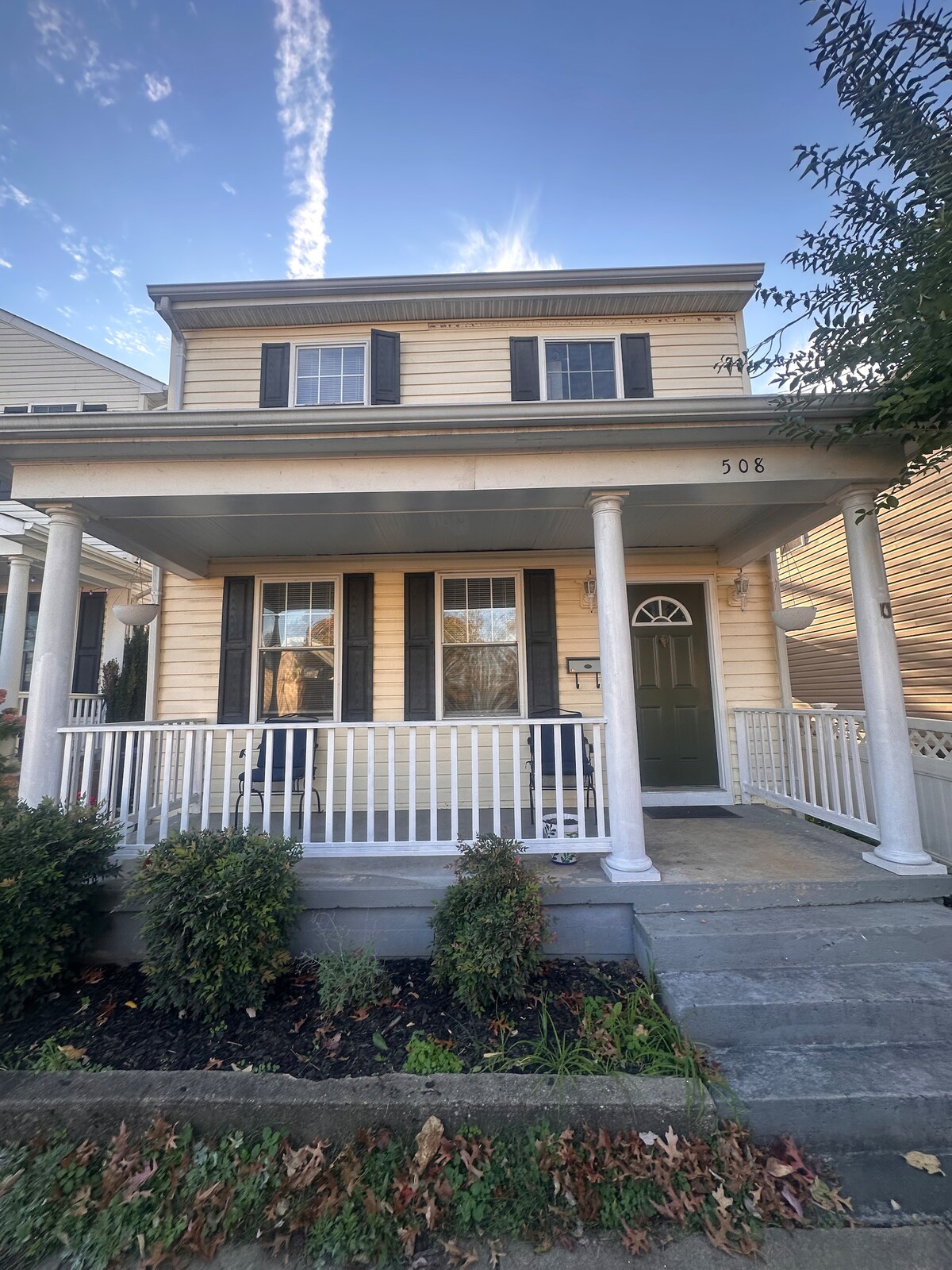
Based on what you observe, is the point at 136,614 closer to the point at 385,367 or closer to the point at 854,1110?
the point at 385,367

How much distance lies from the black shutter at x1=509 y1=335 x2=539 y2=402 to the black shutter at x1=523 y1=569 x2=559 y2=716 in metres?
1.91

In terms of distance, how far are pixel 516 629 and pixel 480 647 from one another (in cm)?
42

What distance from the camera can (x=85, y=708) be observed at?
7207 mm

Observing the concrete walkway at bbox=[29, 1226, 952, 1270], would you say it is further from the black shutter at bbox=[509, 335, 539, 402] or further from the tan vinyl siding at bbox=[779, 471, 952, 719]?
the tan vinyl siding at bbox=[779, 471, 952, 719]

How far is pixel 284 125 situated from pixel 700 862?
30.4 ft

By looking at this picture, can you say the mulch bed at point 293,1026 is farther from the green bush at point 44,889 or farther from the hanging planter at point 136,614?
the hanging planter at point 136,614

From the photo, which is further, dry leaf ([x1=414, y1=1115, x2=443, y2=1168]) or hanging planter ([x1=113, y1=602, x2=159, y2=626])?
hanging planter ([x1=113, y1=602, x2=159, y2=626])

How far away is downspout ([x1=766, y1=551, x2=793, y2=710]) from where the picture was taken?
535 cm

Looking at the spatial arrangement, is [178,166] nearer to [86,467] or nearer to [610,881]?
[86,467]

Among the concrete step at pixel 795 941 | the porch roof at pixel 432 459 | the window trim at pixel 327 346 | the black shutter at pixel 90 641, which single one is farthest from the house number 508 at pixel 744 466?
the black shutter at pixel 90 641

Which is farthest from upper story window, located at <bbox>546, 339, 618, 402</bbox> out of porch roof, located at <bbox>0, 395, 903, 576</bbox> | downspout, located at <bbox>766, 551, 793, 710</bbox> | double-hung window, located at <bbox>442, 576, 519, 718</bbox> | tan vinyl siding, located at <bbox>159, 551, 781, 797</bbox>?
porch roof, located at <bbox>0, 395, 903, 576</bbox>

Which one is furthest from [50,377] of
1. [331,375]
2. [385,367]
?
[385,367]

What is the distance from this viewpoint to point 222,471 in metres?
3.63

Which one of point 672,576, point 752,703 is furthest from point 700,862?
point 672,576
